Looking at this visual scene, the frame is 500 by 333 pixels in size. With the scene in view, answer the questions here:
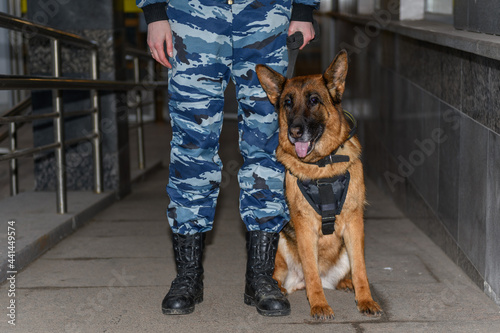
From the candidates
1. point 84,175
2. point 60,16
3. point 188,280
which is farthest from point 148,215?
point 188,280

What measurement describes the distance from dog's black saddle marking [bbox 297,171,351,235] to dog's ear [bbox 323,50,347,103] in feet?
1.28

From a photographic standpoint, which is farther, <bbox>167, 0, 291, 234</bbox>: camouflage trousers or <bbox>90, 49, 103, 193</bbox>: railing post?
<bbox>90, 49, 103, 193</bbox>: railing post

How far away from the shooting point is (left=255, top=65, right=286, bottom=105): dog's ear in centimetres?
297

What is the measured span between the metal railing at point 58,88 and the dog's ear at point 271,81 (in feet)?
4.47

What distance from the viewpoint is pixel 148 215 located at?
17.2 feet

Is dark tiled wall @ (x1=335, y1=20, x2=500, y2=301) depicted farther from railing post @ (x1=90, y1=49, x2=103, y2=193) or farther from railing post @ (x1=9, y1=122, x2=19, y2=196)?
railing post @ (x1=9, y1=122, x2=19, y2=196)

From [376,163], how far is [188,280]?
391cm

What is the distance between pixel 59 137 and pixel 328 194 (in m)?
2.46

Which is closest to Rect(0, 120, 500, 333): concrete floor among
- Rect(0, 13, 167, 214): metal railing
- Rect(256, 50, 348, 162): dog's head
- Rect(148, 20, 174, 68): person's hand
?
Rect(0, 13, 167, 214): metal railing

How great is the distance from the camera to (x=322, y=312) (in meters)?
2.89

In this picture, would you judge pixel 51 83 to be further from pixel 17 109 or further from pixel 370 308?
pixel 370 308

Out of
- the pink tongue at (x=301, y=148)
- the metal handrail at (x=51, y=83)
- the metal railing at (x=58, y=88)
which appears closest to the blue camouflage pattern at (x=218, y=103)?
the pink tongue at (x=301, y=148)

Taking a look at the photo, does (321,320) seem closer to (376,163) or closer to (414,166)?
(414,166)
